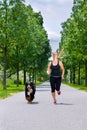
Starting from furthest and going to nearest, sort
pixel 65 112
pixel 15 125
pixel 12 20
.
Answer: pixel 12 20, pixel 65 112, pixel 15 125

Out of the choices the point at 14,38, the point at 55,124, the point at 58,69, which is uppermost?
the point at 14,38

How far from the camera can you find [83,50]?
6150 centimetres

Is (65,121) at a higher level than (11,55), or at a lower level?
lower

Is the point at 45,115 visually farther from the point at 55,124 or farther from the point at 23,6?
the point at 23,6

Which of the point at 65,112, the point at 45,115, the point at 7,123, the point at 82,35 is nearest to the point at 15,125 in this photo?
the point at 7,123

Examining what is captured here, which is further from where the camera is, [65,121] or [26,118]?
[26,118]

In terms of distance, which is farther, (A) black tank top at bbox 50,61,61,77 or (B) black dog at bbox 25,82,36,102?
(B) black dog at bbox 25,82,36,102

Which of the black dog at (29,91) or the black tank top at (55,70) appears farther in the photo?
the black dog at (29,91)

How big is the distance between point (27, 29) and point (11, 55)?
42.8ft

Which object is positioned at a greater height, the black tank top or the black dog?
the black tank top

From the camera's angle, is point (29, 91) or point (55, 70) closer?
point (55, 70)

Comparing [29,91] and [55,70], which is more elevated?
[55,70]

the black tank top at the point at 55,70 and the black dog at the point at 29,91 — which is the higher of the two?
the black tank top at the point at 55,70

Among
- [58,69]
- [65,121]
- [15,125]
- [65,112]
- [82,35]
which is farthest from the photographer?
[82,35]
